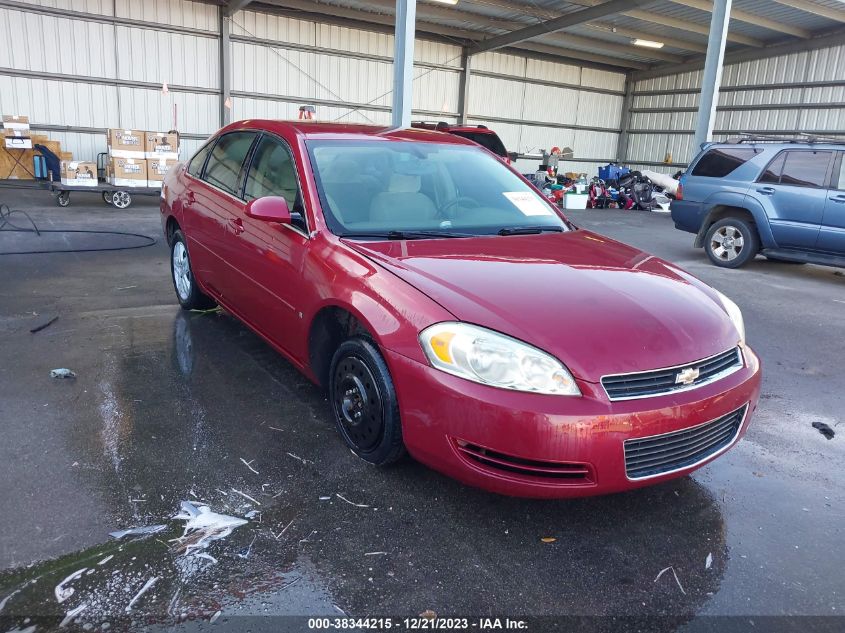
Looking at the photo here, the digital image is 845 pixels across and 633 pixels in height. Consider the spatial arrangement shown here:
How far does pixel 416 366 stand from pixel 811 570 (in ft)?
5.32

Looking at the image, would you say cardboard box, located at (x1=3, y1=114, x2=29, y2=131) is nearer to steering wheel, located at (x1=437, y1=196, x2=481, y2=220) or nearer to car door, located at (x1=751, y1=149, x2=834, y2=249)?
steering wheel, located at (x1=437, y1=196, x2=481, y2=220)

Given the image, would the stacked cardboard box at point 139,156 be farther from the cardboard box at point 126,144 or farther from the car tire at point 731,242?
the car tire at point 731,242

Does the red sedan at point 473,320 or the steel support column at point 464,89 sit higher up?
the steel support column at point 464,89

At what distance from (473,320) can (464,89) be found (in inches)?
816

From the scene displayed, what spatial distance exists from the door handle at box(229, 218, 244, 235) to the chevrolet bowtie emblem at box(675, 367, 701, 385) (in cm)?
259

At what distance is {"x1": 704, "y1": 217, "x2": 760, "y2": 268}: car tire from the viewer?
27.5ft

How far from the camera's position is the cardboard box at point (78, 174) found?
39.5 ft

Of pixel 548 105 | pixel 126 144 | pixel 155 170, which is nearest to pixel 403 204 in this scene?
pixel 126 144

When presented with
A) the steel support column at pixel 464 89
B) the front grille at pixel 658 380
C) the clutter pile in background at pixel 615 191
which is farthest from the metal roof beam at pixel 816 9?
the front grille at pixel 658 380

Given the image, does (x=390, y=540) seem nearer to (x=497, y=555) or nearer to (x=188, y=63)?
(x=497, y=555)

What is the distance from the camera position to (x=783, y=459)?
Result: 3.21m

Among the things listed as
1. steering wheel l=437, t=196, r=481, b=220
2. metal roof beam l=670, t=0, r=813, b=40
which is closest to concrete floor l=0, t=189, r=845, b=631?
steering wheel l=437, t=196, r=481, b=220

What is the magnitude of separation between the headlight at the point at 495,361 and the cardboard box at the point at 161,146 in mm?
11858


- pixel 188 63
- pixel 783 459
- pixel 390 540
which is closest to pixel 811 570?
pixel 783 459
